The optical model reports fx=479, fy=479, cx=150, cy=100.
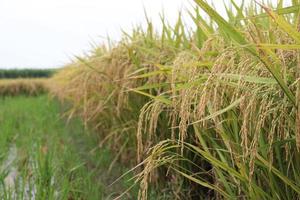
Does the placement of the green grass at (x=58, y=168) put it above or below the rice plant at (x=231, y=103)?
below

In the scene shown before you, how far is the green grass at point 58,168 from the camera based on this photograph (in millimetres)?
2766

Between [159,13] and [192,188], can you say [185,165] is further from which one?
[159,13]

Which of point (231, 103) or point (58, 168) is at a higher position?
point (231, 103)

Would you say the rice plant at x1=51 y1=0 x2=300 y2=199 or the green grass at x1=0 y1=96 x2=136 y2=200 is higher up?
the rice plant at x1=51 y1=0 x2=300 y2=199

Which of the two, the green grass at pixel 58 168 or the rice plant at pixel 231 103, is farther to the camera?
the green grass at pixel 58 168

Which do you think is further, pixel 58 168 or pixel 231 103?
pixel 58 168

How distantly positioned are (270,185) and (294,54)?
1.54ft

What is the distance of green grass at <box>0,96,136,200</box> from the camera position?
2.77 m

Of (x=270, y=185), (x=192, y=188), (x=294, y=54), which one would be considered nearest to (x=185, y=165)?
(x=192, y=188)

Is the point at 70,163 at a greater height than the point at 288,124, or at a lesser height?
lesser

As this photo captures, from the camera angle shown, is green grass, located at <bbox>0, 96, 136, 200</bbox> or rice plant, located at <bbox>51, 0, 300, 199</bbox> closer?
rice plant, located at <bbox>51, 0, 300, 199</bbox>

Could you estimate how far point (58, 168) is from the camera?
11.4 ft

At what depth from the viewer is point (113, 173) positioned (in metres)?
3.68

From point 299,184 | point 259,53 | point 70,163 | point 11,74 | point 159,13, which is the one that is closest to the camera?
point 259,53
